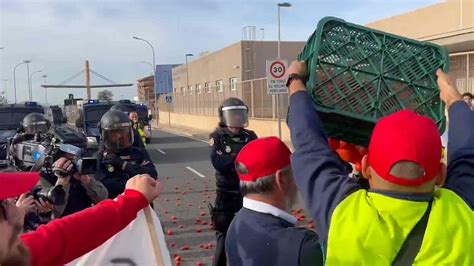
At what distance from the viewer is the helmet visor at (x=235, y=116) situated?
5441 mm

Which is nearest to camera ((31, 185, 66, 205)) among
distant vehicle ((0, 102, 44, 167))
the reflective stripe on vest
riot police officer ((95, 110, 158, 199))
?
riot police officer ((95, 110, 158, 199))

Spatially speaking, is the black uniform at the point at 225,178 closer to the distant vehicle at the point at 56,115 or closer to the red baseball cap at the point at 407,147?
the red baseball cap at the point at 407,147

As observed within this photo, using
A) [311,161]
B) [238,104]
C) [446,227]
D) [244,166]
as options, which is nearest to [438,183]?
[446,227]

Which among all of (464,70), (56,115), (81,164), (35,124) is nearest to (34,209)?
(81,164)

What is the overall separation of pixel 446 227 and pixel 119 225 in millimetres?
1321

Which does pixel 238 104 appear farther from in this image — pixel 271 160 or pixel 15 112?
pixel 15 112

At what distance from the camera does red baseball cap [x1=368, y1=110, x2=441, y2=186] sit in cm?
179

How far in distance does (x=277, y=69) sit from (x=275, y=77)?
0.22 metres

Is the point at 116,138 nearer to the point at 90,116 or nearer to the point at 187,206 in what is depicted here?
the point at 187,206

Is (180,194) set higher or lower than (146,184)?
lower

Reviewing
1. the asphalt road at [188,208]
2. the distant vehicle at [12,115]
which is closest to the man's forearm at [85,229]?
the asphalt road at [188,208]

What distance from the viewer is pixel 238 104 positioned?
5543mm

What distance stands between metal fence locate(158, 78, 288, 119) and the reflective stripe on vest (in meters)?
18.5

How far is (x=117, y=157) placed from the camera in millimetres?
4617
